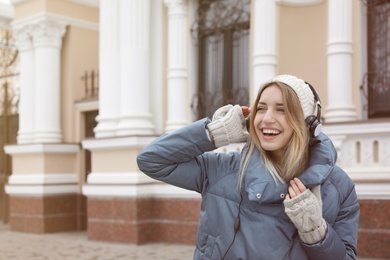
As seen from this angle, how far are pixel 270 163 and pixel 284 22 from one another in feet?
20.3

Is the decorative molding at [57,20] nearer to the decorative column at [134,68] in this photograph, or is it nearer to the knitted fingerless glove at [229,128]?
the decorative column at [134,68]

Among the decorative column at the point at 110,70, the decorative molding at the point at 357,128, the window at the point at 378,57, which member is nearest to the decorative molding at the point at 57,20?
the decorative column at the point at 110,70

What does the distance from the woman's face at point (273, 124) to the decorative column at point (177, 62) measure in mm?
6674

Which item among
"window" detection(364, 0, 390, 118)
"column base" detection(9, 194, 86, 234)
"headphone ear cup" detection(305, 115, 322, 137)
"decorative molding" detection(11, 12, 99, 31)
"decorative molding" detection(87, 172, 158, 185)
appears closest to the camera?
"headphone ear cup" detection(305, 115, 322, 137)

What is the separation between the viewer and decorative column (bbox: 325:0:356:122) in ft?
22.7

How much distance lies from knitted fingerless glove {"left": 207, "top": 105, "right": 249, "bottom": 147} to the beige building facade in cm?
446

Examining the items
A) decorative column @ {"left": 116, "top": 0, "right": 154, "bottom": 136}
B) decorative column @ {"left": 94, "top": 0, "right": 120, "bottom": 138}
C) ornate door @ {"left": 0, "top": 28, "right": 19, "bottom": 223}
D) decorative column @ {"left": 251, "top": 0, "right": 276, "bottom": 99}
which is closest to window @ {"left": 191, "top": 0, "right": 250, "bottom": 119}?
decorative column @ {"left": 251, "top": 0, "right": 276, "bottom": 99}

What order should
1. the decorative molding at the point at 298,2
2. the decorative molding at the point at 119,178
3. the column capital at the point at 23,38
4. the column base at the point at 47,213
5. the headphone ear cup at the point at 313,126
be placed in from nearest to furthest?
the headphone ear cup at the point at 313,126
the decorative molding at the point at 298,2
the decorative molding at the point at 119,178
the column base at the point at 47,213
the column capital at the point at 23,38

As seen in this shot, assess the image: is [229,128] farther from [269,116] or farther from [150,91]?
[150,91]

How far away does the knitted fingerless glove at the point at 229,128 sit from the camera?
6.69 feet

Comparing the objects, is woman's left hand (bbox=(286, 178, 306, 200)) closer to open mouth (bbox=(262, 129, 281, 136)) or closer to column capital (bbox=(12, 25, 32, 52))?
open mouth (bbox=(262, 129, 281, 136))

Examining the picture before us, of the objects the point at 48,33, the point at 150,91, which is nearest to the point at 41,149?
the point at 48,33

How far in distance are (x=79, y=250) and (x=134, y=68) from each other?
2951 mm

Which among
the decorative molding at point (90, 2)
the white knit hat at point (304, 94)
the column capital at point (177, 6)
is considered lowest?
the white knit hat at point (304, 94)
